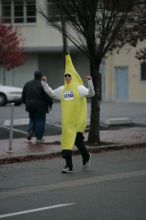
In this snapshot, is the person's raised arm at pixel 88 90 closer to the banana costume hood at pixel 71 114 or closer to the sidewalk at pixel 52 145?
the banana costume hood at pixel 71 114

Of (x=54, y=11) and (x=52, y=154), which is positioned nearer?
(x=52, y=154)

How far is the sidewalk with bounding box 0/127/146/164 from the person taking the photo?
46.5 ft

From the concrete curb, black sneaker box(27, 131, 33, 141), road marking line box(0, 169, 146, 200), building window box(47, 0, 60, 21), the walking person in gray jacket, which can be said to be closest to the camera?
road marking line box(0, 169, 146, 200)

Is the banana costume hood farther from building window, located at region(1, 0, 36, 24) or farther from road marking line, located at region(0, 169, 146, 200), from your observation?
building window, located at region(1, 0, 36, 24)

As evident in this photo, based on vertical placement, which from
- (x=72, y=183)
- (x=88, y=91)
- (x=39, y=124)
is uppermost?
(x=88, y=91)

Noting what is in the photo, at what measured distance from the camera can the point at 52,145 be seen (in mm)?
16156

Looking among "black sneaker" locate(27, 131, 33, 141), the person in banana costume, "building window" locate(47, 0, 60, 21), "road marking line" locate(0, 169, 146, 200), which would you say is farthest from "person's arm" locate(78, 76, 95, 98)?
"black sneaker" locate(27, 131, 33, 141)

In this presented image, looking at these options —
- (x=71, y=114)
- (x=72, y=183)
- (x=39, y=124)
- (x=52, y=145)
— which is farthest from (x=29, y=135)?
(x=72, y=183)

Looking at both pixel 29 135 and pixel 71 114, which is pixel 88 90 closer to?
pixel 71 114

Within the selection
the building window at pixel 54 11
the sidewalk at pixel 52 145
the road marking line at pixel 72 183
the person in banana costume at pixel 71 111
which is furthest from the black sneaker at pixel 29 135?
the road marking line at pixel 72 183

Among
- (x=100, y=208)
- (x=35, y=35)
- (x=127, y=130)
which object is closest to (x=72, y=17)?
(x=127, y=130)

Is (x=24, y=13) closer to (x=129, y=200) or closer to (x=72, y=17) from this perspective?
(x=72, y=17)

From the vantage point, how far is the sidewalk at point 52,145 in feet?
46.5

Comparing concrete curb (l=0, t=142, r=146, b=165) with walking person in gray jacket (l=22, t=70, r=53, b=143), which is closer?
concrete curb (l=0, t=142, r=146, b=165)
